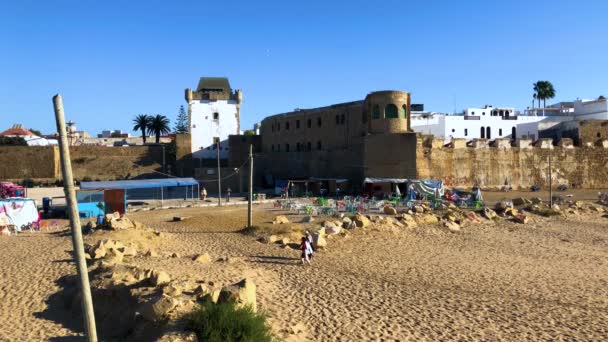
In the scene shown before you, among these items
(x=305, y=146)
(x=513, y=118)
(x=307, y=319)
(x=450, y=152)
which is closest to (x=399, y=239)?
(x=307, y=319)

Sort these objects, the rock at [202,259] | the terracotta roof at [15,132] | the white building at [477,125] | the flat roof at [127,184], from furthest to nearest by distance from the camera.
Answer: the terracotta roof at [15,132] → the white building at [477,125] → the flat roof at [127,184] → the rock at [202,259]

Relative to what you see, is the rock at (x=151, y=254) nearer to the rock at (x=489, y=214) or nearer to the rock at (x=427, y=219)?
the rock at (x=427, y=219)

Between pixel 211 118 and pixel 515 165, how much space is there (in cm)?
2961

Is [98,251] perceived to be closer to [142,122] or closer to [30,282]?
[30,282]

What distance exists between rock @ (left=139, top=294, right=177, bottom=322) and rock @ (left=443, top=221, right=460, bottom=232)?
15.7 m

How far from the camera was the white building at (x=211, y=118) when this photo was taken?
49312 mm

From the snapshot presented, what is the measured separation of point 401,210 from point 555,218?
8146mm

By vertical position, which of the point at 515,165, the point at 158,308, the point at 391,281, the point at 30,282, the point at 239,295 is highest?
the point at 515,165

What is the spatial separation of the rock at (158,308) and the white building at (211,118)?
1633 inches

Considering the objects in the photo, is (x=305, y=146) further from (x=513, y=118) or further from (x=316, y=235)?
(x=316, y=235)

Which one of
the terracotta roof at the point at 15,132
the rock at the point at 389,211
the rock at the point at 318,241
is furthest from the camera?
the terracotta roof at the point at 15,132

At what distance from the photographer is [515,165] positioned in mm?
38125

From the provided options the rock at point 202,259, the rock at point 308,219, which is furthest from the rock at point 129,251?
the rock at point 308,219

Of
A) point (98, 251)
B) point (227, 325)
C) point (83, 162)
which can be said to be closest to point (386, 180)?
point (98, 251)
